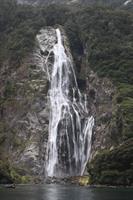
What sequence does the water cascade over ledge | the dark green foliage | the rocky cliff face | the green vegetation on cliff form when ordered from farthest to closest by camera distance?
the rocky cliff face < the water cascade over ledge < the green vegetation on cliff < the dark green foliage

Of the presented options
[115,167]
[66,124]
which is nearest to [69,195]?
[115,167]

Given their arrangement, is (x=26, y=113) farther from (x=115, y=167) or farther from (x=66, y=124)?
(x=115, y=167)

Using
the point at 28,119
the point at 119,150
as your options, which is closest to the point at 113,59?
the point at 28,119

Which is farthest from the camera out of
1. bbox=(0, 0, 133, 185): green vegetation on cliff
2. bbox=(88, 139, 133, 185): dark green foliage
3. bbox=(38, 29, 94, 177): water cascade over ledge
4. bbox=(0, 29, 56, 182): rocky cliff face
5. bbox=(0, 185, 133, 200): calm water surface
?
bbox=(0, 29, 56, 182): rocky cliff face

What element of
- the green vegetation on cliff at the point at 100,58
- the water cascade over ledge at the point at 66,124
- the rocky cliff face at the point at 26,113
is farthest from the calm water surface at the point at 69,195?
the rocky cliff face at the point at 26,113

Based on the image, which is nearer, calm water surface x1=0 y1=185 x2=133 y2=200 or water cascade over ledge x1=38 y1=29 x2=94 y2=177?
calm water surface x1=0 y1=185 x2=133 y2=200

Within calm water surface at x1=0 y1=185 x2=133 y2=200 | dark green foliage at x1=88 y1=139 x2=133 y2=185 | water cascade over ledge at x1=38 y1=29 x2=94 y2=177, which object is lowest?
calm water surface at x1=0 y1=185 x2=133 y2=200

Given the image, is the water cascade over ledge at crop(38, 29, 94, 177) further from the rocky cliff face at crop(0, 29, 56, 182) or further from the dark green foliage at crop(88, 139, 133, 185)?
the dark green foliage at crop(88, 139, 133, 185)

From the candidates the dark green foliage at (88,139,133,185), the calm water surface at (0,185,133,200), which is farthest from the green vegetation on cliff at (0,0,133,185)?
the calm water surface at (0,185,133,200)
